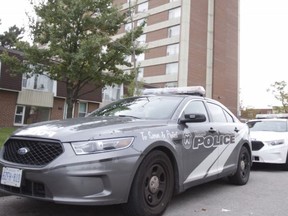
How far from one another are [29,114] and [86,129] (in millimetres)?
23162

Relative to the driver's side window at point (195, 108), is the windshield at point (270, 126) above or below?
above

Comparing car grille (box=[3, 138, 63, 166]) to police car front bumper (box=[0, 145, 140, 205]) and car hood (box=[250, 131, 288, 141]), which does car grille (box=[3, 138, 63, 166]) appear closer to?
police car front bumper (box=[0, 145, 140, 205])

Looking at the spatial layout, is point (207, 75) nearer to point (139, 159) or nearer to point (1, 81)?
point (1, 81)

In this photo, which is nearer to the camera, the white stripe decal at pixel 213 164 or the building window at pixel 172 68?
the white stripe decal at pixel 213 164

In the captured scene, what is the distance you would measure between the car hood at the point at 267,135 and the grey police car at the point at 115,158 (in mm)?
4477

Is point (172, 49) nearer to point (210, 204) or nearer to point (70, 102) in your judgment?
point (70, 102)

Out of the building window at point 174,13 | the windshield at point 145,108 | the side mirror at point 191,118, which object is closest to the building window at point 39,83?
the windshield at point 145,108

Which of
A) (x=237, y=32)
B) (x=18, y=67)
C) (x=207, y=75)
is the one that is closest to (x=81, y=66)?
(x=18, y=67)

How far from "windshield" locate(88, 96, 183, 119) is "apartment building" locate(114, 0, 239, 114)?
39.1 m

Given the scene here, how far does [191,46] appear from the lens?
4834cm

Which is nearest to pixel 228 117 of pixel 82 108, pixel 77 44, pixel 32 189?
pixel 32 189

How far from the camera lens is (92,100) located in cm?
2848

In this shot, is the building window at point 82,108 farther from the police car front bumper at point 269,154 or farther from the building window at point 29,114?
the police car front bumper at point 269,154

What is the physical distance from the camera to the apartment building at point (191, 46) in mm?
47531
